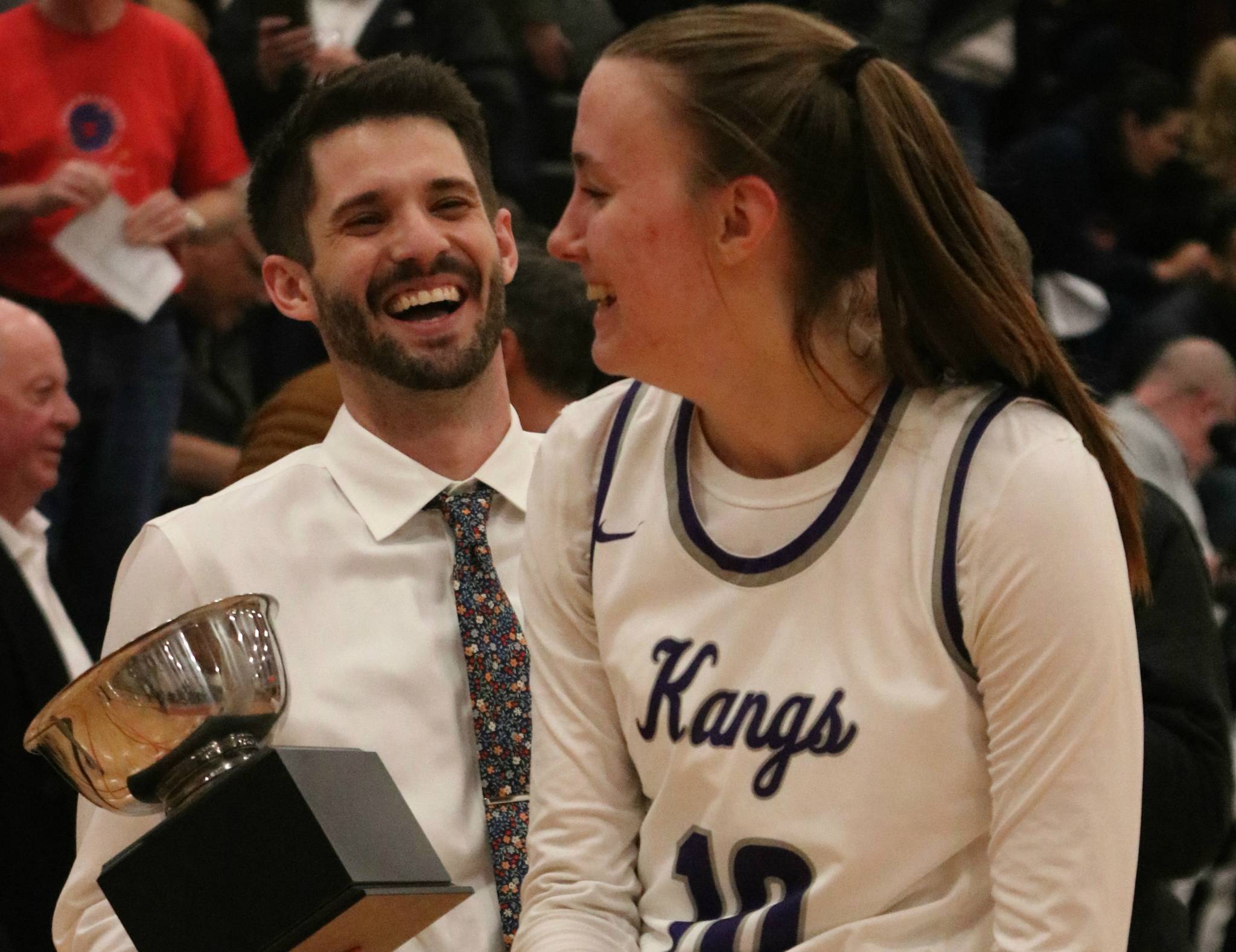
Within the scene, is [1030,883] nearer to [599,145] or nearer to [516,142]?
[599,145]

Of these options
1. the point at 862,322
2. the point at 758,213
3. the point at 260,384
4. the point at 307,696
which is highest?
the point at 758,213

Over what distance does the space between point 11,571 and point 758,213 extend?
228 centimetres

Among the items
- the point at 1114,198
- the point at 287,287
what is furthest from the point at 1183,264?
the point at 287,287

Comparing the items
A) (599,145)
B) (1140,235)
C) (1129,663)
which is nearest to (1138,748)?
(1129,663)

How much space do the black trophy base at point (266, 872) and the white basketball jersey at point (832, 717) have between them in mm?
311

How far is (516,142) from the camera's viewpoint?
555cm

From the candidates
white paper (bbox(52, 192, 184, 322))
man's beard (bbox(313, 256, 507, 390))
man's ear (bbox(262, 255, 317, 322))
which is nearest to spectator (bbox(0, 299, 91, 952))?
white paper (bbox(52, 192, 184, 322))

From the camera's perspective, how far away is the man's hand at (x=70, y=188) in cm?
418

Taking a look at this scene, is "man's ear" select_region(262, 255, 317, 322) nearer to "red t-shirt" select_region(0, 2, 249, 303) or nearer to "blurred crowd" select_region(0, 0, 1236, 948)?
"blurred crowd" select_region(0, 0, 1236, 948)

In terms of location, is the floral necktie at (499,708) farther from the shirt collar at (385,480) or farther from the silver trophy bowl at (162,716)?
the silver trophy bowl at (162,716)

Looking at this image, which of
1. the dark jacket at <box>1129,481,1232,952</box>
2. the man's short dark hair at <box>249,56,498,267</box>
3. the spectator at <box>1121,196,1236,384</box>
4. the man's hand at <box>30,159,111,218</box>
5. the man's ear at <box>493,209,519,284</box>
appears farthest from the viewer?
the spectator at <box>1121,196,1236,384</box>

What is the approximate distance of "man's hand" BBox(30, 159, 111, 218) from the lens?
418cm

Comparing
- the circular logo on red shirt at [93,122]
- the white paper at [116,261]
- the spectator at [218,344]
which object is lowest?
the spectator at [218,344]

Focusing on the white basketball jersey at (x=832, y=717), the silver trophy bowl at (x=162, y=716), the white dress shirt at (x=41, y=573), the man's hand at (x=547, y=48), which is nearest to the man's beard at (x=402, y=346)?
the silver trophy bowl at (x=162, y=716)
